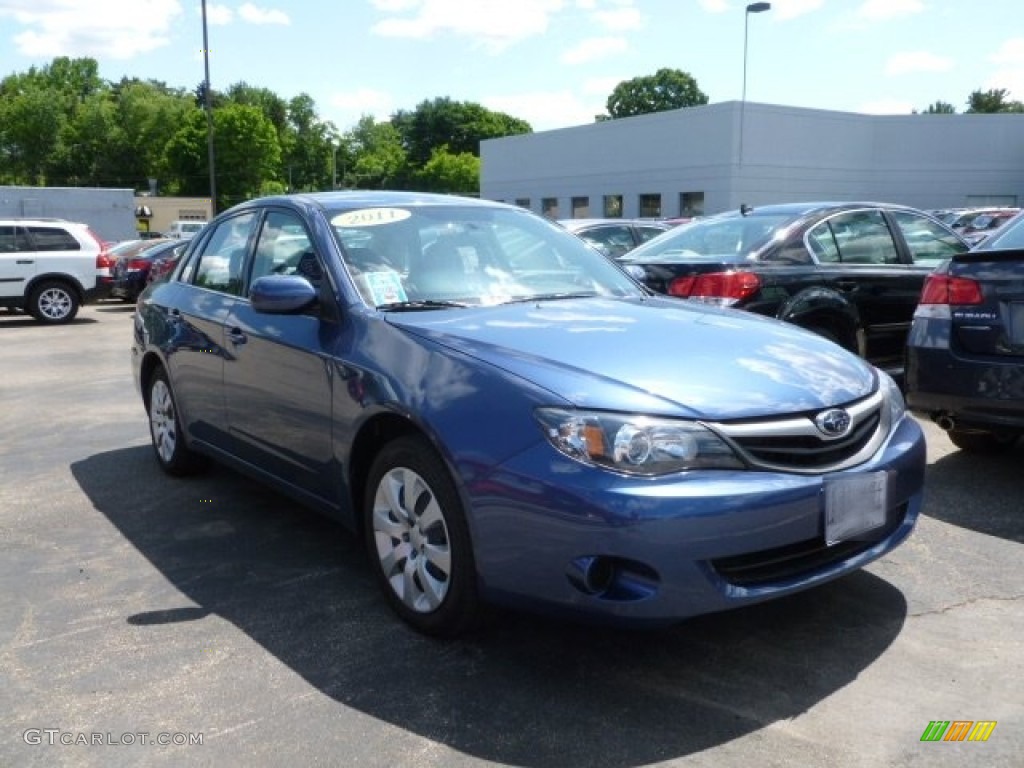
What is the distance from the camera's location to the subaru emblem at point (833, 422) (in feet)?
10.3

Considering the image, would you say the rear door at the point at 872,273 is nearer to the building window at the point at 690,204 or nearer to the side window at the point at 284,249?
the side window at the point at 284,249

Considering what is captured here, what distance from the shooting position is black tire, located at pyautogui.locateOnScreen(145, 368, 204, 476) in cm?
552

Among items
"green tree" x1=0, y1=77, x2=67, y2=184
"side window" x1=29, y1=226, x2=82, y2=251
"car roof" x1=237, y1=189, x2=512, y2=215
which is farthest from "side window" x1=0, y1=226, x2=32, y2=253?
"green tree" x1=0, y1=77, x2=67, y2=184

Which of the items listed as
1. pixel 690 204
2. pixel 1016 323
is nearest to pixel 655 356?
pixel 1016 323

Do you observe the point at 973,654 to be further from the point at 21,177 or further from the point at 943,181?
the point at 21,177

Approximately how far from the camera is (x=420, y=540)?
3395 millimetres

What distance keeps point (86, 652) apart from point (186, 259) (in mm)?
2847

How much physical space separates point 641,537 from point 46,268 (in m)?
15.6

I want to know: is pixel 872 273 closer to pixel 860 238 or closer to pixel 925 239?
pixel 860 238

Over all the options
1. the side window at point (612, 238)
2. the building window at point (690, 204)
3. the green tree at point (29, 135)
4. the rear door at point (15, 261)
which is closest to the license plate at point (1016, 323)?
the side window at point (612, 238)

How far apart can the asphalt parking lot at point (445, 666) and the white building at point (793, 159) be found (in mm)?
35615

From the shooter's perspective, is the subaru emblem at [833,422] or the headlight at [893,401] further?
the headlight at [893,401]

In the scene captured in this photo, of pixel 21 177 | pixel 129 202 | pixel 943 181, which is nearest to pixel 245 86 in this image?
pixel 21 177

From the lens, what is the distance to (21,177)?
84062mm
